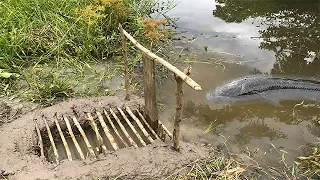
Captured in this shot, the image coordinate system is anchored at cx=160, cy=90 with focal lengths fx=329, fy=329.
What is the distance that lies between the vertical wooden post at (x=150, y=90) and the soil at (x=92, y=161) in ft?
1.18

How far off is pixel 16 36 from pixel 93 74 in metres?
1.38

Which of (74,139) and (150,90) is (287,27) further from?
(74,139)

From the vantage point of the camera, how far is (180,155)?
11.3 feet

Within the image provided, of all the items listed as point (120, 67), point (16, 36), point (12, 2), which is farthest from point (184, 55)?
point (12, 2)

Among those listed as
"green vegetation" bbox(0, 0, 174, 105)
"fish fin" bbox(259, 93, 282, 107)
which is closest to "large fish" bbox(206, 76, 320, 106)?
"fish fin" bbox(259, 93, 282, 107)

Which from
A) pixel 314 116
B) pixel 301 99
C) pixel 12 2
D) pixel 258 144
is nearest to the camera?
pixel 258 144

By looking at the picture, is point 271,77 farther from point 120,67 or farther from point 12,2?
point 12,2

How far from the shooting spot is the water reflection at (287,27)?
580cm

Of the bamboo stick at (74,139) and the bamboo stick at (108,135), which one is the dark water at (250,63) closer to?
the bamboo stick at (108,135)

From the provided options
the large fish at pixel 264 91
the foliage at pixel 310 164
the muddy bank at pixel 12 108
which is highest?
the large fish at pixel 264 91

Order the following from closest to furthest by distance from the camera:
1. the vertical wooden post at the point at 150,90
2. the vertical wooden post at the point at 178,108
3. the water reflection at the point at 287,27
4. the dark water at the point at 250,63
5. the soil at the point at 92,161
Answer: the vertical wooden post at the point at 178,108, the soil at the point at 92,161, the vertical wooden post at the point at 150,90, the dark water at the point at 250,63, the water reflection at the point at 287,27

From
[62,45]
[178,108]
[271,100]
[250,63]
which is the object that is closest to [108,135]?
[178,108]

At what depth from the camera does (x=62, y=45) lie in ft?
17.3

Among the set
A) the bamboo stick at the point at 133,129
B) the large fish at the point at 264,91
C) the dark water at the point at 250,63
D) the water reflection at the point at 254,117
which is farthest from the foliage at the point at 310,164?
the bamboo stick at the point at 133,129
